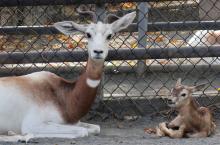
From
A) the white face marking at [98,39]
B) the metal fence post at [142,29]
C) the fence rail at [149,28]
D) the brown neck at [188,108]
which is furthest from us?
the metal fence post at [142,29]

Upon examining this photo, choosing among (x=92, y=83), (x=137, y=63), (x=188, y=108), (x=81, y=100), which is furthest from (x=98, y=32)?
(x=137, y=63)

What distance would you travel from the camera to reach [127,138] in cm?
593

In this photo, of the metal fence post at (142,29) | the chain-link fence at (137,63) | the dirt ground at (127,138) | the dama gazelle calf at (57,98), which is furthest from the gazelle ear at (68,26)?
the metal fence post at (142,29)

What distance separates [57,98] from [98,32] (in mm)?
776

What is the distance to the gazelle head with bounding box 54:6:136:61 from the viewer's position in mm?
5836

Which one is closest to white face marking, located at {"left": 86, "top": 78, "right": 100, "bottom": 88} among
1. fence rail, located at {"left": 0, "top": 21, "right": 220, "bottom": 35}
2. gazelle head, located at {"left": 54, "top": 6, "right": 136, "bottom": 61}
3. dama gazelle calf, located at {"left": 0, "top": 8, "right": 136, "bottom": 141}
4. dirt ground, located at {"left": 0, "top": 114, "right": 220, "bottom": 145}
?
dama gazelle calf, located at {"left": 0, "top": 8, "right": 136, "bottom": 141}

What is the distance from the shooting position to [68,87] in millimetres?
6309

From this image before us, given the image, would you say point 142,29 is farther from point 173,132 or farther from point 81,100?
point 173,132

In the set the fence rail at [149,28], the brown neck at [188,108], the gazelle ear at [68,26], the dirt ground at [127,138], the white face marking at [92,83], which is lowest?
the dirt ground at [127,138]

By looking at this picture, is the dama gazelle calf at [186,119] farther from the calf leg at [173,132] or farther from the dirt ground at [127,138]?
the dirt ground at [127,138]

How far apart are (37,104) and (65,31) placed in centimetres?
75

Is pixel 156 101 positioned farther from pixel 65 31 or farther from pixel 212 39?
pixel 212 39

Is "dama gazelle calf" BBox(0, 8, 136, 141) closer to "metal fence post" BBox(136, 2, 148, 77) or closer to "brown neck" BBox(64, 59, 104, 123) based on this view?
"brown neck" BBox(64, 59, 104, 123)

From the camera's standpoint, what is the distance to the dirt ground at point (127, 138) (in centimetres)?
567
